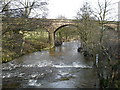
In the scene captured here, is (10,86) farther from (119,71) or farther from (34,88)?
(119,71)

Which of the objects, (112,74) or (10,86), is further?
(10,86)

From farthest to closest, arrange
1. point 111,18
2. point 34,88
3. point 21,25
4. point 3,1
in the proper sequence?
point 111,18, point 21,25, point 3,1, point 34,88

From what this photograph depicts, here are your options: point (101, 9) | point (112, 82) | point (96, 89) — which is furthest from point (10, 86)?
point (101, 9)

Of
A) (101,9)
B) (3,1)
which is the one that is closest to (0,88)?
(3,1)

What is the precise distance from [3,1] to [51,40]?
65.4 feet

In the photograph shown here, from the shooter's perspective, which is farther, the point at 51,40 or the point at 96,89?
the point at 51,40

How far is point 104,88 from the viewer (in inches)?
229

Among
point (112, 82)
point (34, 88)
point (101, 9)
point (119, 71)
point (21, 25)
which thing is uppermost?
point (101, 9)

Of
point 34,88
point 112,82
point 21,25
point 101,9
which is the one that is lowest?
point 34,88

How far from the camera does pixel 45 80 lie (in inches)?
306

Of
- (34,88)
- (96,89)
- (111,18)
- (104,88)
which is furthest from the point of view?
(111,18)

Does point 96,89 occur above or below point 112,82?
below

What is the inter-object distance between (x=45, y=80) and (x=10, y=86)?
6.05ft

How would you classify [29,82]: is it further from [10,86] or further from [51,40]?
[51,40]
